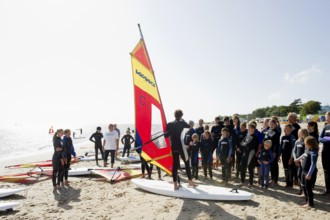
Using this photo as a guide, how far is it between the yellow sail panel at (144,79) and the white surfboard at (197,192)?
211cm

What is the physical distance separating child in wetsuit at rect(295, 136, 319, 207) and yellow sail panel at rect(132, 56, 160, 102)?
11.0 feet

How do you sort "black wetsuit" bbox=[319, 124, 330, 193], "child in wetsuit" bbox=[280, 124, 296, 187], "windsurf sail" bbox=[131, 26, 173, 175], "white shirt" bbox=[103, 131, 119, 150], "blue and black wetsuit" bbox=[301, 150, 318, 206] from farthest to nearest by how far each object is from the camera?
"white shirt" bbox=[103, 131, 119, 150] → "windsurf sail" bbox=[131, 26, 173, 175] → "child in wetsuit" bbox=[280, 124, 296, 187] → "black wetsuit" bbox=[319, 124, 330, 193] → "blue and black wetsuit" bbox=[301, 150, 318, 206]

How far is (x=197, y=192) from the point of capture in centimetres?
536

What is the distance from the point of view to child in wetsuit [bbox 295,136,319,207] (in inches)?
174

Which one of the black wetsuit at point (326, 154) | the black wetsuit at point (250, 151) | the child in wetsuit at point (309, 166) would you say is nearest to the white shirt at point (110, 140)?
the black wetsuit at point (250, 151)

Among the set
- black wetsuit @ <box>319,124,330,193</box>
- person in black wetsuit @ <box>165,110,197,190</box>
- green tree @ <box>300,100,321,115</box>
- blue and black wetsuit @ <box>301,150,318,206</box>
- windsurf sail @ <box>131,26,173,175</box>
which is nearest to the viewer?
blue and black wetsuit @ <box>301,150,318,206</box>

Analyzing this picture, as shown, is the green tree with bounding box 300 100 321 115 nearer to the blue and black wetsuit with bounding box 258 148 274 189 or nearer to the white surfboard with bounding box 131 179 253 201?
the blue and black wetsuit with bounding box 258 148 274 189

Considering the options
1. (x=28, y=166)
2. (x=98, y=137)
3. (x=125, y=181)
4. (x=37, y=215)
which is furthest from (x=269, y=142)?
(x=28, y=166)

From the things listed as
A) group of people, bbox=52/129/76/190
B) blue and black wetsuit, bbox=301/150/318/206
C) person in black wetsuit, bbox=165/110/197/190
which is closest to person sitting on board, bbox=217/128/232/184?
person in black wetsuit, bbox=165/110/197/190

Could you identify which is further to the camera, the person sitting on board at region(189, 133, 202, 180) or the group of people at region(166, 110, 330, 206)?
the person sitting on board at region(189, 133, 202, 180)

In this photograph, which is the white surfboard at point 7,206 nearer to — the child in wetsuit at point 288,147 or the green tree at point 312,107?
the child in wetsuit at point 288,147

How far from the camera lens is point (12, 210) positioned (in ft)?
16.4

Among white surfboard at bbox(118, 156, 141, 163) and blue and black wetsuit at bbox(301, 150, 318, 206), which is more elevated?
blue and black wetsuit at bbox(301, 150, 318, 206)

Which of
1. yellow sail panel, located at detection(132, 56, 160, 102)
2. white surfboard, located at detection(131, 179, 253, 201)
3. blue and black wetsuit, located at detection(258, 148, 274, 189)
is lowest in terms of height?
white surfboard, located at detection(131, 179, 253, 201)
